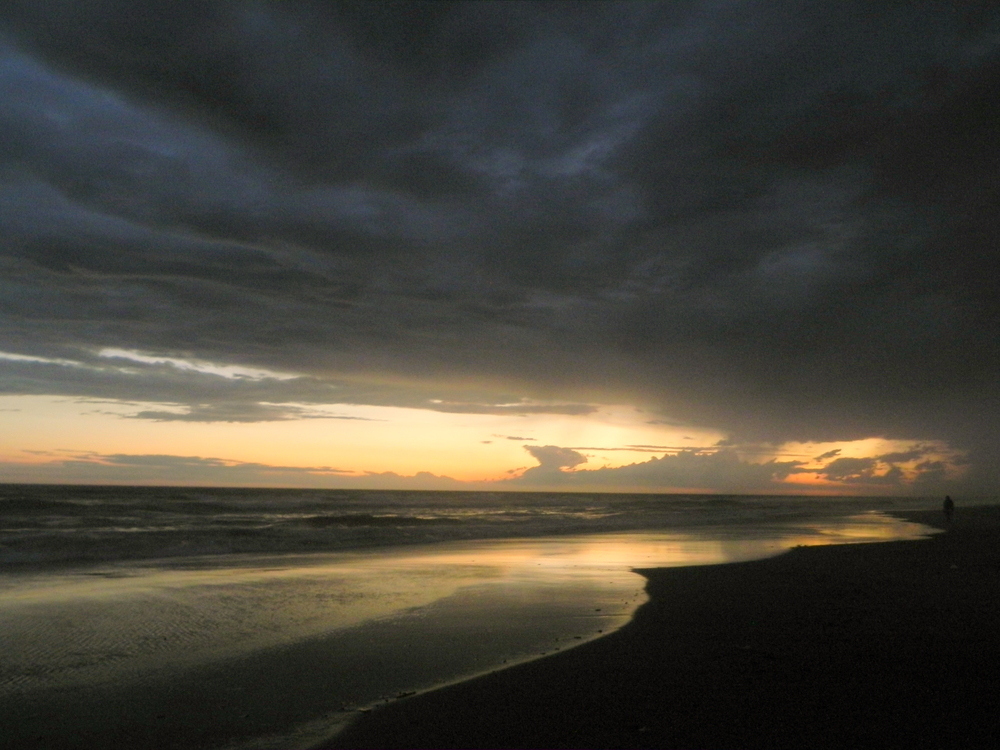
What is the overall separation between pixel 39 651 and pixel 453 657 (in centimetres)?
569

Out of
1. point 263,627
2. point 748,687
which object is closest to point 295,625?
point 263,627

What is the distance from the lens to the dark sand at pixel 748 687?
6.08m

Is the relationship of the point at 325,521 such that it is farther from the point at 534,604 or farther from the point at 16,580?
the point at 534,604

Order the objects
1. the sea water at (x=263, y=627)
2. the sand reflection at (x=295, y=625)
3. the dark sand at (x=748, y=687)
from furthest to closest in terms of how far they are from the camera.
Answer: the sand reflection at (x=295, y=625) → the sea water at (x=263, y=627) → the dark sand at (x=748, y=687)

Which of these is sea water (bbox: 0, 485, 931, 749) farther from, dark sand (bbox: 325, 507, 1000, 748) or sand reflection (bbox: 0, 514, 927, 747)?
dark sand (bbox: 325, 507, 1000, 748)

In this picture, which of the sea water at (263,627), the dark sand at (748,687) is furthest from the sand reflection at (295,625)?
the dark sand at (748,687)

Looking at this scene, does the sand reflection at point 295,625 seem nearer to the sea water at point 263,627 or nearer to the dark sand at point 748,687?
the sea water at point 263,627

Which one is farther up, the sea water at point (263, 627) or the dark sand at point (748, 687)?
the dark sand at point (748, 687)

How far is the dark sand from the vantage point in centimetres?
608

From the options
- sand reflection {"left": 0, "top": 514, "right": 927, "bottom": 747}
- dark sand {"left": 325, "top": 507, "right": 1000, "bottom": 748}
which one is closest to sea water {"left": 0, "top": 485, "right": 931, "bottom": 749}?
sand reflection {"left": 0, "top": 514, "right": 927, "bottom": 747}

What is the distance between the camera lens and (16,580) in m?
17.3

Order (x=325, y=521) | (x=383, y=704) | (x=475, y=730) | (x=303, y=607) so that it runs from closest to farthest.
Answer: (x=475, y=730)
(x=383, y=704)
(x=303, y=607)
(x=325, y=521)

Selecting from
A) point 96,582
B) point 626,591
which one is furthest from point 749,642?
point 96,582

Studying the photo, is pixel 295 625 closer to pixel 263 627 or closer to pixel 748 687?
pixel 263 627
